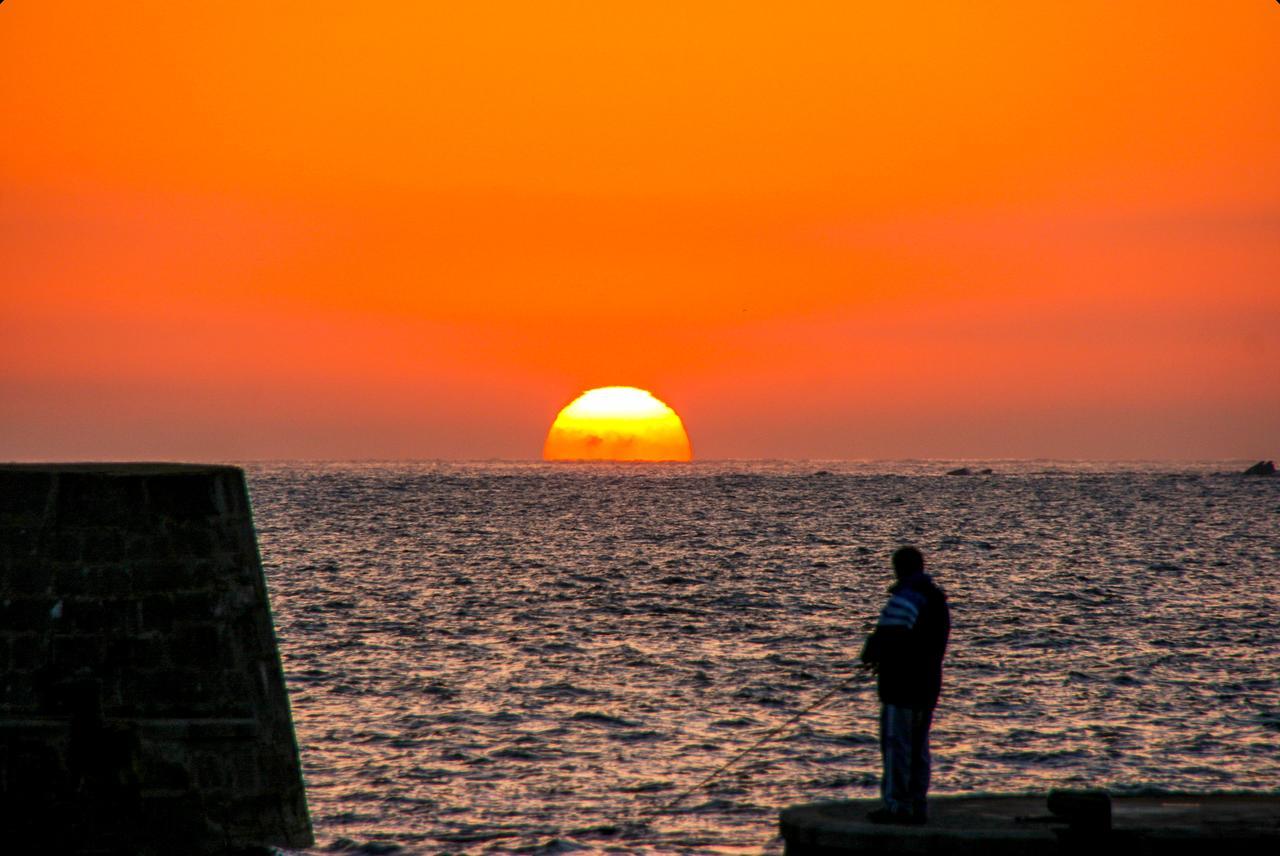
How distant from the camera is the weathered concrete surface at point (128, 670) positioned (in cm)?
1420

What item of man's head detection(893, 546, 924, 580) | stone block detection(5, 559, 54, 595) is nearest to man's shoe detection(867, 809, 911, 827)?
man's head detection(893, 546, 924, 580)

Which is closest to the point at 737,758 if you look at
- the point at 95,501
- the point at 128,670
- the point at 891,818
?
the point at 891,818

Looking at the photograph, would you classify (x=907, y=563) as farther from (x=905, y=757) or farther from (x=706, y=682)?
(x=706, y=682)

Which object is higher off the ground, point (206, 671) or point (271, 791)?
point (206, 671)

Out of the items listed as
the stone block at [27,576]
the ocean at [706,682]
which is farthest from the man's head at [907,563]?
the stone block at [27,576]

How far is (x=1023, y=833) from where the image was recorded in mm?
12672

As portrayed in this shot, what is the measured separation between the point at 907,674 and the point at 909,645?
0.23 meters

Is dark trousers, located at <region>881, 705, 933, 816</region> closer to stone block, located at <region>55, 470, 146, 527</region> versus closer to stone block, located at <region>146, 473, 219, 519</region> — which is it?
stone block, located at <region>146, 473, 219, 519</region>

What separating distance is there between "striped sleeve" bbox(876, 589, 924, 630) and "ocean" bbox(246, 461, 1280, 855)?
18.4 ft

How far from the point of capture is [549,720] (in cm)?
→ 2594

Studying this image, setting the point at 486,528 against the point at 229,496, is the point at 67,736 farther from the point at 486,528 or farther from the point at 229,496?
the point at 486,528

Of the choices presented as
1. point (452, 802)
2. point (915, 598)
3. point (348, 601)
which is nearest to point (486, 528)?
point (348, 601)

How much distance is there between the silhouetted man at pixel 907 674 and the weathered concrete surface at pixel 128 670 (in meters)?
5.66

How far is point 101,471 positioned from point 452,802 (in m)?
6.87
